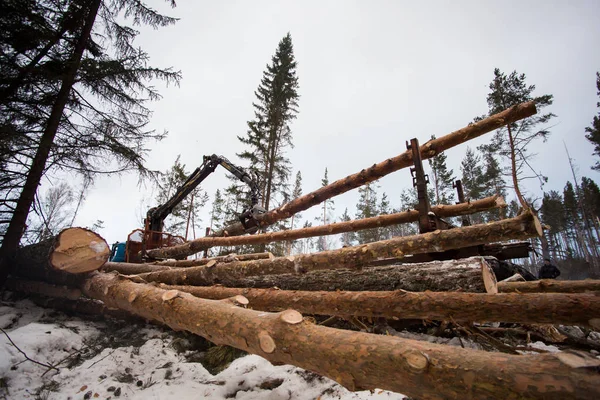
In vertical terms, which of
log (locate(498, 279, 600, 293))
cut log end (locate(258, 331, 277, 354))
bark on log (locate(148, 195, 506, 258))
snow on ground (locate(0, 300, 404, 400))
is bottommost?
snow on ground (locate(0, 300, 404, 400))

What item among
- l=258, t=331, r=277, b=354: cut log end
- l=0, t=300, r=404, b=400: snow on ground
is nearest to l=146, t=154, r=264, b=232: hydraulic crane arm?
l=0, t=300, r=404, b=400: snow on ground

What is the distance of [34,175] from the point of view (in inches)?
228

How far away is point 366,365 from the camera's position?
1506mm

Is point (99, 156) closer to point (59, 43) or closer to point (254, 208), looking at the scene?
point (59, 43)

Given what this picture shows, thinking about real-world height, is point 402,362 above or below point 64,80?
below

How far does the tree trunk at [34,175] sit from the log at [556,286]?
8.91m

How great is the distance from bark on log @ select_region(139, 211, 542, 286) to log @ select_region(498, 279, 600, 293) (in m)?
1.12

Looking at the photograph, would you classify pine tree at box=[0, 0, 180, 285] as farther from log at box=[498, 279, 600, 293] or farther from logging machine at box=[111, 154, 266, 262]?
log at box=[498, 279, 600, 293]

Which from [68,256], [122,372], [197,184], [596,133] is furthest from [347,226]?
[596,133]

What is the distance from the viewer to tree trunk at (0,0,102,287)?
536 cm

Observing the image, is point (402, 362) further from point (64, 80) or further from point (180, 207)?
point (180, 207)

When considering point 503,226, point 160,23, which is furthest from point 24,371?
point 160,23

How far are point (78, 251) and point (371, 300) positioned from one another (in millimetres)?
4643

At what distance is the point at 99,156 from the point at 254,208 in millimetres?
4227
